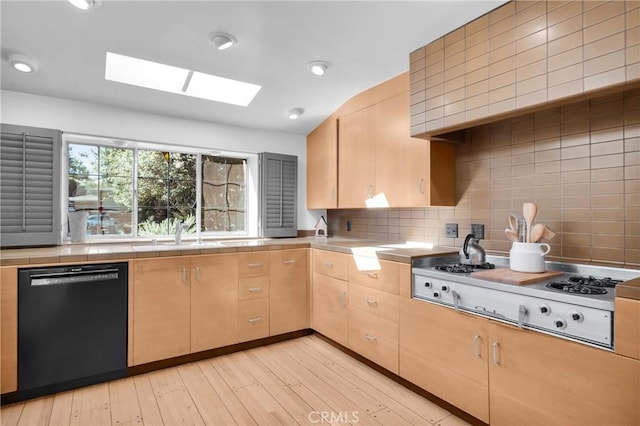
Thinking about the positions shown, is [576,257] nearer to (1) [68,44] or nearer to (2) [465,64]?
(2) [465,64]

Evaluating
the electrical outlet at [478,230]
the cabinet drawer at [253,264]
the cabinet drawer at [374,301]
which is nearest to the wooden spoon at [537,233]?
the electrical outlet at [478,230]

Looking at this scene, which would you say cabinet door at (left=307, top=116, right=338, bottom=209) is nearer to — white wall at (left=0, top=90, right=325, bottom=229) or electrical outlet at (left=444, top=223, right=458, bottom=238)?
white wall at (left=0, top=90, right=325, bottom=229)

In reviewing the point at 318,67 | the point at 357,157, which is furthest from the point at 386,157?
the point at 318,67

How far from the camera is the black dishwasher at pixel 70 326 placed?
216 centimetres

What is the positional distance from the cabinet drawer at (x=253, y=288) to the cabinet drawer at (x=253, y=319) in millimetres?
43

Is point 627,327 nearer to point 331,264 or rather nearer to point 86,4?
point 331,264

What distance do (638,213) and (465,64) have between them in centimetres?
123

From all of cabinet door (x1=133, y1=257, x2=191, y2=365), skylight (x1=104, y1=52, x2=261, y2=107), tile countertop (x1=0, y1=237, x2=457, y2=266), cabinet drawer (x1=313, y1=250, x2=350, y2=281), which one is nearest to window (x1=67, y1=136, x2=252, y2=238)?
tile countertop (x1=0, y1=237, x2=457, y2=266)

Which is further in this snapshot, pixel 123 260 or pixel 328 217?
pixel 328 217

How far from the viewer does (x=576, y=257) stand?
2035mm

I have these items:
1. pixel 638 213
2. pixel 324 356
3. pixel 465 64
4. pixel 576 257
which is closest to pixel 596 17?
pixel 465 64

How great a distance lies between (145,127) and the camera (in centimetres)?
311

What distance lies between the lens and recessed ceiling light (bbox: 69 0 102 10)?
1796 mm

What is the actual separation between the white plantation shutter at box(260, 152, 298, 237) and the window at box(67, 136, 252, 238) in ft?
0.87
